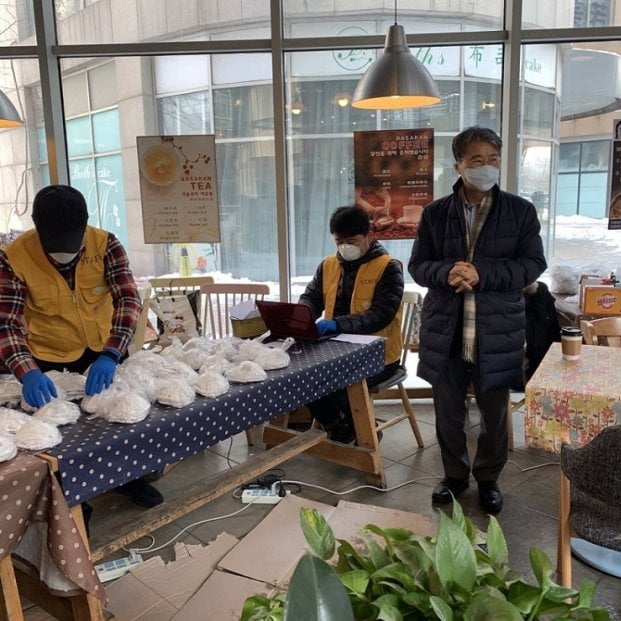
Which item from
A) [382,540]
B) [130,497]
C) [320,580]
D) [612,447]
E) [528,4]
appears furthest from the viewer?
[528,4]

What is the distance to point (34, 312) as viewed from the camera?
2.12 m

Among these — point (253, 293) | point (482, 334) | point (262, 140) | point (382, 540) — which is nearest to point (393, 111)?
point (262, 140)

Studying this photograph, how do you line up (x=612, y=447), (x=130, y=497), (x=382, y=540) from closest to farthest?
(x=382, y=540) < (x=612, y=447) < (x=130, y=497)

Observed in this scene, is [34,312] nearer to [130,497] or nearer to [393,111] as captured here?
[130,497]

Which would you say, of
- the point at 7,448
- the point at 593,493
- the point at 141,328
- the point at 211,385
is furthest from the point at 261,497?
the point at 593,493

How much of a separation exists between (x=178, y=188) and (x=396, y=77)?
164 centimetres

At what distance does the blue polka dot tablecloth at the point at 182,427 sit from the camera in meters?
1.51

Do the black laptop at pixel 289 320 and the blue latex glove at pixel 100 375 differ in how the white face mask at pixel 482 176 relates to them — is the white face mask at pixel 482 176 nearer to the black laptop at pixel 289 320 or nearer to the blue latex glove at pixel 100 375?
the black laptop at pixel 289 320

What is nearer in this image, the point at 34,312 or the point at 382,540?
the point at 382,540

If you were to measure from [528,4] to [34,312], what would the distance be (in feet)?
10.4

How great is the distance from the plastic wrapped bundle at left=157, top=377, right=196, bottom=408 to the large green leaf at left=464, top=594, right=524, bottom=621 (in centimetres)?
133

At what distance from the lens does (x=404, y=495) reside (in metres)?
2.60

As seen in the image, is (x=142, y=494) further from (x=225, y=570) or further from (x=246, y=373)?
(x=246, y=373)

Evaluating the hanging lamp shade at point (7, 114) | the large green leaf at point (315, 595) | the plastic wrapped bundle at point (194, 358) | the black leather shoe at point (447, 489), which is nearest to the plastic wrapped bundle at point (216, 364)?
the plastic wrapped bundle at point (194, 358)
